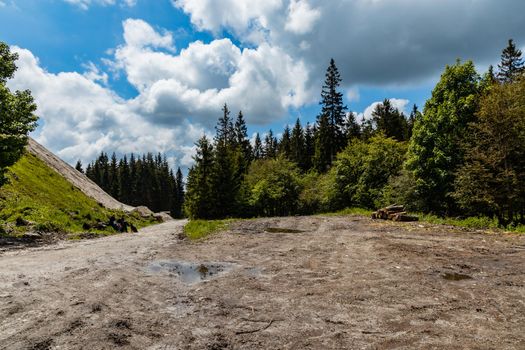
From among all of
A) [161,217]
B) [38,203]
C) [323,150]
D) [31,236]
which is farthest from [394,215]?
[161,217]

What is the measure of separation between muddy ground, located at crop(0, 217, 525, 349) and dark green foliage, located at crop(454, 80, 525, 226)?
7091 millimetres

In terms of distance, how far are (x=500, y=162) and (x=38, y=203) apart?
3438 centimetres

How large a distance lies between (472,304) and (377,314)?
2.15 metres

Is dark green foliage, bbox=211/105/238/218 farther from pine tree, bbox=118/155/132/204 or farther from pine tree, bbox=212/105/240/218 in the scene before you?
pine tree, bbox=118/155/132/204

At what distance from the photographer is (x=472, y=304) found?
23.0ft

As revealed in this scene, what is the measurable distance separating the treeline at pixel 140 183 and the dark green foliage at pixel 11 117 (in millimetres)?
99907

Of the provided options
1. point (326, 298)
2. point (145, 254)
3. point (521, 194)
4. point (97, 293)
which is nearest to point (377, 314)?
point (326, 298)

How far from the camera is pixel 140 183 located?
122188 millimetres

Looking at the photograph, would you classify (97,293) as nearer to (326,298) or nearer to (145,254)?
(326,298)

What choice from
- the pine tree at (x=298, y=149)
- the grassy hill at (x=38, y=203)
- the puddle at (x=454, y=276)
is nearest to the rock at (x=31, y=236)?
the grassy hill at (x=38, y=203)

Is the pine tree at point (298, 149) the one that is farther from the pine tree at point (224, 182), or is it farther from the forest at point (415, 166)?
the pine tree at point (224, 182)

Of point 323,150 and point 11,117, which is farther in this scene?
point 323,150

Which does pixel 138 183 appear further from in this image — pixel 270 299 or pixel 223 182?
pixel 270 299

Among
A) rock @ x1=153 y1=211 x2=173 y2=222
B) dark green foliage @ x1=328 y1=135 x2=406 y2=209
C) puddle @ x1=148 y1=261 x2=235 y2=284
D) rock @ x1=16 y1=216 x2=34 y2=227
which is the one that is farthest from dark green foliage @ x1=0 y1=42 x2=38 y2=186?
rock @ x1=153 y1=211 x2=173 y2=222
